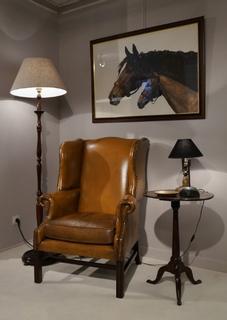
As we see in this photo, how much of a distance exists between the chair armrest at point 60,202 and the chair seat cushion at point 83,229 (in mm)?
94

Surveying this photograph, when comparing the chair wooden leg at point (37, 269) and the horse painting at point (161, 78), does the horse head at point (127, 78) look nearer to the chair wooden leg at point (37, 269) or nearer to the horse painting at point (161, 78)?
the horse painting at point (161, 78)

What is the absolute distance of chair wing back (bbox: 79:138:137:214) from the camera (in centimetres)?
274

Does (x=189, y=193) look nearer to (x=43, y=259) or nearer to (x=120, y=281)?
(x=120, y=281)

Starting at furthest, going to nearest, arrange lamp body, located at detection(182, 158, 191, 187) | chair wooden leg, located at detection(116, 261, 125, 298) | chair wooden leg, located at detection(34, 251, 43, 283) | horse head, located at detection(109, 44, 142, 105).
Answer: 1. horse head, located at detection(109, 44, 142, 105)
2. lamp body, located at detection(182, 158, 191, 187)
3. chair wooden leg, located at detection(34, 251, 43, 283)
4. chair wooden leg, located at detection(116, 261, 125, 298)

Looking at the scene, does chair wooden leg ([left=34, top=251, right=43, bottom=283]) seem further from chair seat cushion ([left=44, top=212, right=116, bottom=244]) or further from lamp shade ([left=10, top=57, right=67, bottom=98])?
lamp shade ([left=10, top=57, right=67, bottom=98])

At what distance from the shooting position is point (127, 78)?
9.95 ft

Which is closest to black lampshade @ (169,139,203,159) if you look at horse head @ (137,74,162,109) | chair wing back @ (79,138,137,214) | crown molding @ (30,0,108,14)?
chair wing back @ (79,138,137,214)

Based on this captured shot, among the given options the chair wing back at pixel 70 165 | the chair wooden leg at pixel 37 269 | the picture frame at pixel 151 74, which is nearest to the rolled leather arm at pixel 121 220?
the chair wooden leg at pixel 37 269

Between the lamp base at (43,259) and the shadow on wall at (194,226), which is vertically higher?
the shadow on wall at (194,226)

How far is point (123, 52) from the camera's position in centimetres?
304

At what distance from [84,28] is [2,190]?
1855mm

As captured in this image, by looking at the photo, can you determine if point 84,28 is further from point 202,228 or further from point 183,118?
point 202,228

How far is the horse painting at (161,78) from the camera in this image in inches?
107

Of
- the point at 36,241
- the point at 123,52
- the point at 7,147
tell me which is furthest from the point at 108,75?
the point at 36,241
